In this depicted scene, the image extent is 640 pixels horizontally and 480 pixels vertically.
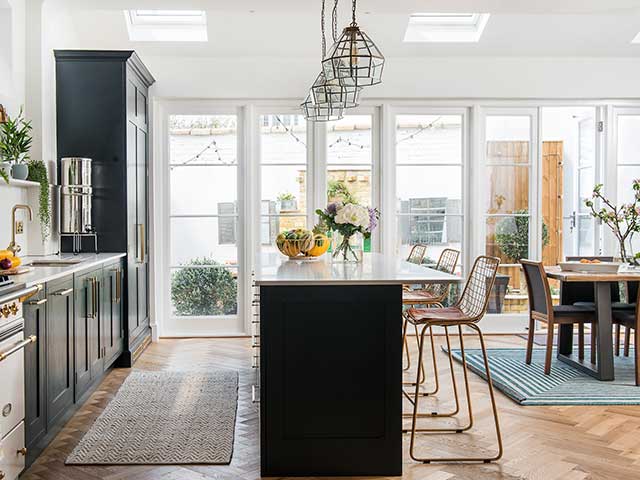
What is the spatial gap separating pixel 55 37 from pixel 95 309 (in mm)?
2373

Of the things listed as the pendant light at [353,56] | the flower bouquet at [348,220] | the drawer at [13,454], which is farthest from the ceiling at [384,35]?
Answer: the drawer at [13,454]

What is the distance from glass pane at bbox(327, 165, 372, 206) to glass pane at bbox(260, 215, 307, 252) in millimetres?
395

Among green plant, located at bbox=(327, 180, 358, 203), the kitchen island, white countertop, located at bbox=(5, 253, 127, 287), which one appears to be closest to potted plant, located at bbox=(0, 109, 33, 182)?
white countertop, located at bbox=(5, 253, 127, 287)

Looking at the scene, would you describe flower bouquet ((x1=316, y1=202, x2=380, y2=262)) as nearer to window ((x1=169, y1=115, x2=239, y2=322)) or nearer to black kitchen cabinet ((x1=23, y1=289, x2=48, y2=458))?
black kitchen cabinet ((x1=23, y1=289, x2=48, y2=458))

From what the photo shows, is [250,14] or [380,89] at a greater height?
[250,14]

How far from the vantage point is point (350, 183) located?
6441mm

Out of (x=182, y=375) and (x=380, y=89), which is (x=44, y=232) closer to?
(x=182, y=375)

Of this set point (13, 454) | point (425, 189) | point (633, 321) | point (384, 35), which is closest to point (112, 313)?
point (13, 454)

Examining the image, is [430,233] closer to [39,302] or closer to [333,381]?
[333,381]

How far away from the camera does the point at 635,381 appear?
449 centimetres

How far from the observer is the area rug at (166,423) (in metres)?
3.16

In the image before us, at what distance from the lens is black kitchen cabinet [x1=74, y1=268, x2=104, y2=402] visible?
379cm

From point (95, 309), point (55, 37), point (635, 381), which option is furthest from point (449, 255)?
point (55, 37)

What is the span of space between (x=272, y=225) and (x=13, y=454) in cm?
394
